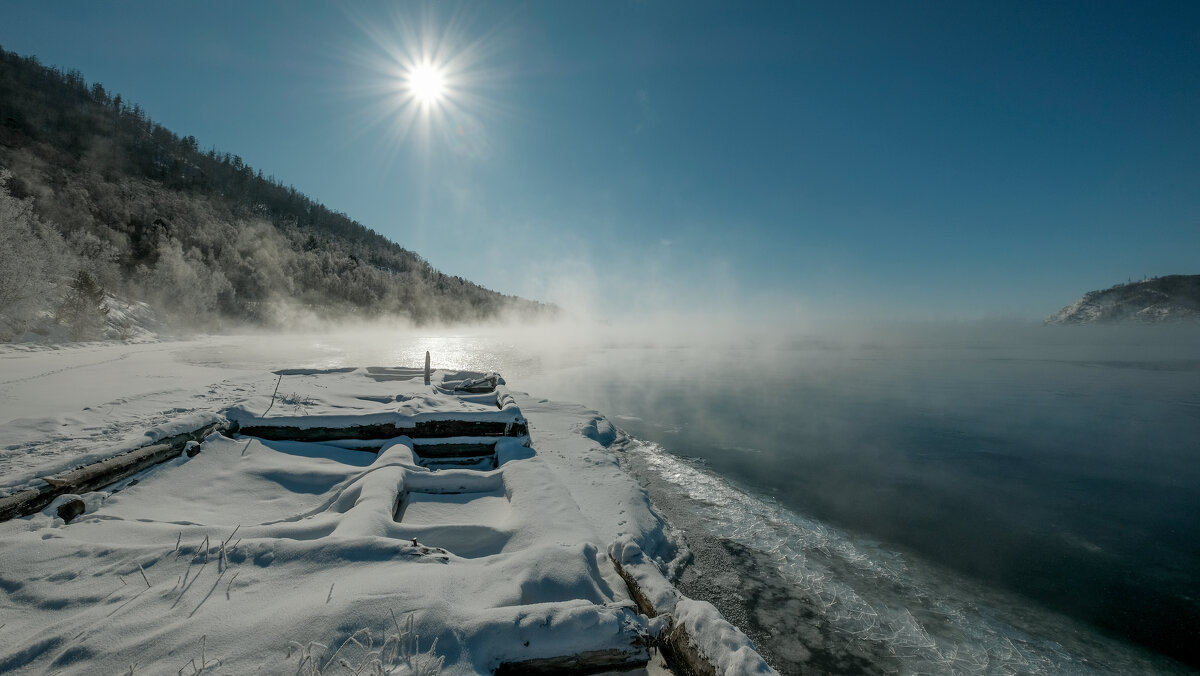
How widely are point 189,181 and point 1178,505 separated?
6146 inches

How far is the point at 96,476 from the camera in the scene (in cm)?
502

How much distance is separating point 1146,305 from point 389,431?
249 meters

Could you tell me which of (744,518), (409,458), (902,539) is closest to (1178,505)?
(902,539)

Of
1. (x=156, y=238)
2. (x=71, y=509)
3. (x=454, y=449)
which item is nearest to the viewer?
(x=71, y=509)

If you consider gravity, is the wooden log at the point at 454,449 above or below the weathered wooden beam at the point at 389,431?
below

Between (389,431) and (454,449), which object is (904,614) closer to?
(454,449)

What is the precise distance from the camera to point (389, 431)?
8.19 m

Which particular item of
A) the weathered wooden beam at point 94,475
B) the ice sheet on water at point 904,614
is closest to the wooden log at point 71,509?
the weathered wooden beam at point 94,475

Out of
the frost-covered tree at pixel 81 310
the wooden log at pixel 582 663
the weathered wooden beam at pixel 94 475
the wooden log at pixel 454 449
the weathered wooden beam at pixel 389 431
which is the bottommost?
the wooden log at pixel 454 449

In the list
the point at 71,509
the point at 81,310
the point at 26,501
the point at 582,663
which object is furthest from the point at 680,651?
the point at 81,310

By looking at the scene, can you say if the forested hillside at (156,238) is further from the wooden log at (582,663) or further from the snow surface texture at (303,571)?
the wooden log at (582,663)

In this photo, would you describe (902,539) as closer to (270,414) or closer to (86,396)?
(270,414)

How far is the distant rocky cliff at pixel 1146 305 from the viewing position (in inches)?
5610

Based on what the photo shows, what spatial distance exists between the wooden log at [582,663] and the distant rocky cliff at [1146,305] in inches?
9277
